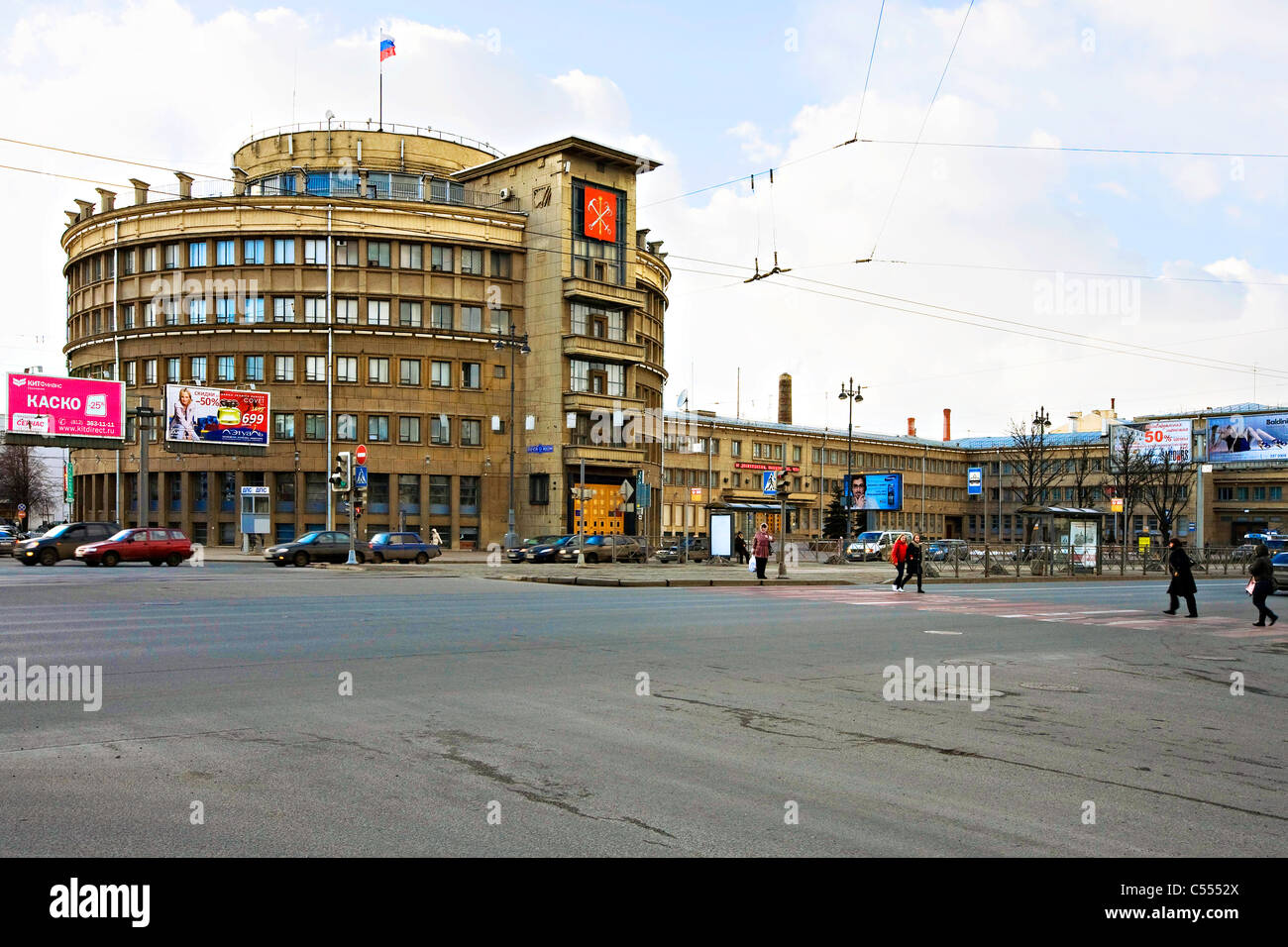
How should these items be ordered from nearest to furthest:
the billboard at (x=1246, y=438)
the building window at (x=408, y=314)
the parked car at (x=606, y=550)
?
1. the parked car at (x=606, y=550)
2. the billboard at (x=1246, y=438)
3. the building window at (x=408, y=314)

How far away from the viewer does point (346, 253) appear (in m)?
65.8

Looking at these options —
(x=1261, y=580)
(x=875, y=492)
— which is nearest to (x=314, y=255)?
(x=875, y=492)

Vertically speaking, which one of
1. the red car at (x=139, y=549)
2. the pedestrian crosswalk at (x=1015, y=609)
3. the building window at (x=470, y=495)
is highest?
the building window at (x=470, y=495)

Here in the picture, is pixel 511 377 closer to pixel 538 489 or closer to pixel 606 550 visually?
pixel 538 489

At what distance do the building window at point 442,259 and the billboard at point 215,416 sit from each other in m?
Answer: 15.7

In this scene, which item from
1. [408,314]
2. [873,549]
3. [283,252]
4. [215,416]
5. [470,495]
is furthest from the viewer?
[470,495]

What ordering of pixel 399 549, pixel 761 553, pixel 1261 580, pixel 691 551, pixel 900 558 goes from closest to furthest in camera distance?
pixel 1261 580
pixel 900 558
pixel 761 553
pixel 399 549
pixel 691 551

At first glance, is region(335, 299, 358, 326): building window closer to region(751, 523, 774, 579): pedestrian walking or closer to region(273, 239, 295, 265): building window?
region(273, 239, 295, 265): building window

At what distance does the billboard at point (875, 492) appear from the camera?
68.2 m

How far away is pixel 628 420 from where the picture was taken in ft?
229

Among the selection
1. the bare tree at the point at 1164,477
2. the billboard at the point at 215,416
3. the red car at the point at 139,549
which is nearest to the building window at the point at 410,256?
the billboard at the point at 215,416

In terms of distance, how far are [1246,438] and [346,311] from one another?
57.8 m

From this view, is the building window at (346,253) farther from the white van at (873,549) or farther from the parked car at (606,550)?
the white van at (873,549)
